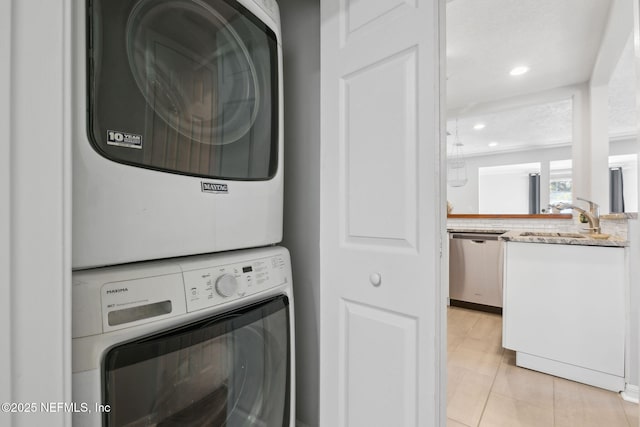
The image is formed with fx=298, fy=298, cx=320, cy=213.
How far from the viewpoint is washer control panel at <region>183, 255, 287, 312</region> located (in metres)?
0.74

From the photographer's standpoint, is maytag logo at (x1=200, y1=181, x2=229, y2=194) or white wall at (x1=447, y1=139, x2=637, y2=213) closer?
maytag logo at (x1=200, y1=181, x2=229, y2=194)

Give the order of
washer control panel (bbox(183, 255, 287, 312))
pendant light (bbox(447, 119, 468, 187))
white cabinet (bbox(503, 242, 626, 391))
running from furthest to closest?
pendant light (bbox(447, 119, 468, 187)) < white cabinet (bbox(503, 242, 626, 391)) < washer control panel (bbox(183, 255, 287, 312))

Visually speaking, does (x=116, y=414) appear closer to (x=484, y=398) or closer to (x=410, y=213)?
(x=410, y=213)

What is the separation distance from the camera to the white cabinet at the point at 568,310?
1787mm

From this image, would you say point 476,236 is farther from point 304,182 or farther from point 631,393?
point 304,182

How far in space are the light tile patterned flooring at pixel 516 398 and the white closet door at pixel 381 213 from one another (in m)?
0.89

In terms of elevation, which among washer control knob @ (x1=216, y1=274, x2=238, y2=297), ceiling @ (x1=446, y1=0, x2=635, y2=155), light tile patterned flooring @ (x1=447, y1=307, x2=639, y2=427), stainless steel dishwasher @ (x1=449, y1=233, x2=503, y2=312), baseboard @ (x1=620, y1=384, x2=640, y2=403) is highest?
ceiling @ (x1=446, y1=0, x2=635, y2=155)

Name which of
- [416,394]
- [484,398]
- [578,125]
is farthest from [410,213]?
[578,125]

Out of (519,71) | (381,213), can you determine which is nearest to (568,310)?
(381,213)

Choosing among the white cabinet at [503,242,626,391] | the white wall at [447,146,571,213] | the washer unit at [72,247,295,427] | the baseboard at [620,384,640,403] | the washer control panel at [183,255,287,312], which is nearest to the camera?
the washer unit at [72,247,295,427]

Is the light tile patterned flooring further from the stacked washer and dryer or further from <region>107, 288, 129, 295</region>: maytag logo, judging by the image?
<region>107, 288, 129, 295</region>: maytag logo
